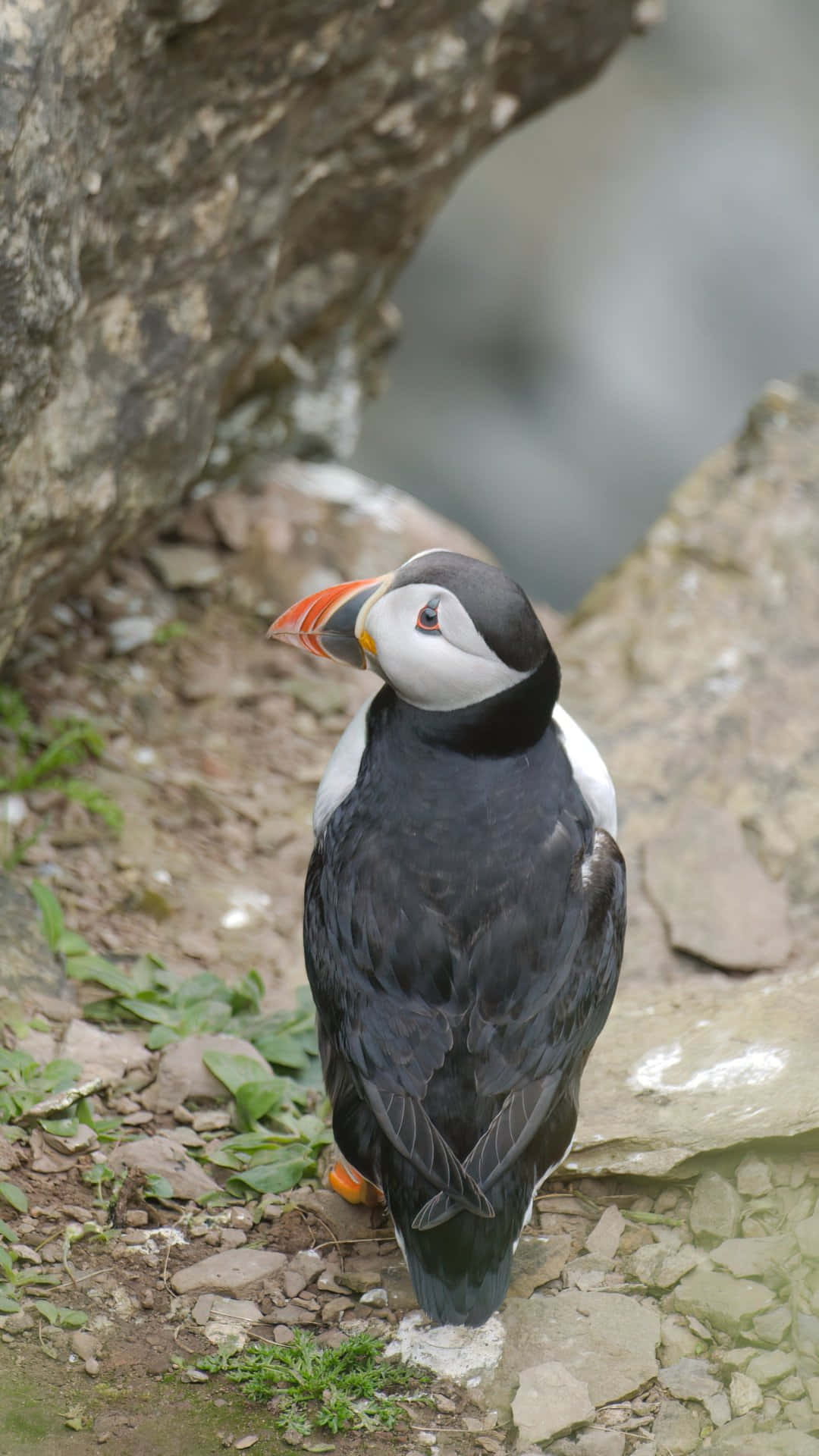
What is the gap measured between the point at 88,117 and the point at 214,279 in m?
0.86

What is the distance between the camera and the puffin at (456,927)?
2.33 meters

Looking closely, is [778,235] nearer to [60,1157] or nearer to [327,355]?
[327,355]

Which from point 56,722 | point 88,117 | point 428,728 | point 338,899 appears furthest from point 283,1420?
point 88,117

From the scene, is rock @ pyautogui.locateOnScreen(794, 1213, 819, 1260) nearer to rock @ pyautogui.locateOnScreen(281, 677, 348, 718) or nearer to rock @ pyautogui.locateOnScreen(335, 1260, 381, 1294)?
rock @ pyautogui.locateOnScreen(335, 1260, 381, 1294)

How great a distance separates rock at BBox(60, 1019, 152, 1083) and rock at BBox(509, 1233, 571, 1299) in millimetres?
955

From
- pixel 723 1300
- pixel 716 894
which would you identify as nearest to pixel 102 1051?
pixel 723 1300

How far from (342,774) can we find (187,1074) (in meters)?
0.78

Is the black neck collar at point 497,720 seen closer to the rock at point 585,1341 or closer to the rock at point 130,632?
the rock at point 585,1341

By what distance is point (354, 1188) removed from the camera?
8.94ft

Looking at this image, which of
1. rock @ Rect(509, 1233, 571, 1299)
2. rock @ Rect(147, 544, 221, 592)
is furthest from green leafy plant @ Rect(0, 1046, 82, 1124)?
rock @ Rect(147, 544, 221, 592)

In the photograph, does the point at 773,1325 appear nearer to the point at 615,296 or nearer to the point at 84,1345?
the point at 84,1345

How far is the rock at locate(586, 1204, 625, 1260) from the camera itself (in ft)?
8.47

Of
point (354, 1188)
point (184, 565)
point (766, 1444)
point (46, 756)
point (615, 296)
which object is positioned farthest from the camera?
point (615, 296)

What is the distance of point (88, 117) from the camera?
9.57 ft
